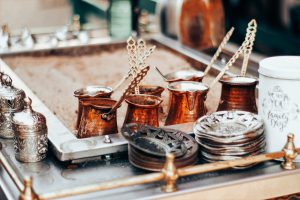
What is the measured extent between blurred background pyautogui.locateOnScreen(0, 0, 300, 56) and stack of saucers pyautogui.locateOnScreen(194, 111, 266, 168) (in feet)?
4.19

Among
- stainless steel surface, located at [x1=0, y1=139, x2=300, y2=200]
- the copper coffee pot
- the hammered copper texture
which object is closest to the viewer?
stainless steel surface, located at [x1=0, y1=139, x2=300, y2=200]

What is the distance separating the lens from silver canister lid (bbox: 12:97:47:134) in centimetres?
162

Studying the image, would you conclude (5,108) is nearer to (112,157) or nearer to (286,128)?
(112,157)

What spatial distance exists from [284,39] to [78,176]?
3.53m

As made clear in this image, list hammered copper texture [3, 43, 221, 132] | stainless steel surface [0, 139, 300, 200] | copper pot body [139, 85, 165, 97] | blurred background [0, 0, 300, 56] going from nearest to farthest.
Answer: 1. stainless steel surface [0, 139, 300, 200]
2. copper pot body [139, 85, 165, 97]
3. hammered copper texture [3, 43, 221, 132]
4. blurred background [0, 0, 300, 56]

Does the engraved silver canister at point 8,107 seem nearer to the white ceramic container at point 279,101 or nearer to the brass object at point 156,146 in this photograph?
the brass object at point 156,146

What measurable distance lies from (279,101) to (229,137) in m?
0.16

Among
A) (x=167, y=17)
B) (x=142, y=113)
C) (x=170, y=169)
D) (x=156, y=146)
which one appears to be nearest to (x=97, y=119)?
(x=142, y=113)

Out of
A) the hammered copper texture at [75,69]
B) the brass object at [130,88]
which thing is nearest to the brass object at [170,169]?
the brass object at [130,88]

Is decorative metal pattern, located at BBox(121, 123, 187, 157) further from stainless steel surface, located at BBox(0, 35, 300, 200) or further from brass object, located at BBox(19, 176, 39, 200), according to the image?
brass object, located at BBox(19, 176, 39, 200)

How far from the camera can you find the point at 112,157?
1.69 metres

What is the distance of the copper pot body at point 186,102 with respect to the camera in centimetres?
180

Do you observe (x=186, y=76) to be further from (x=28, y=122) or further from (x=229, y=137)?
(x=28, y=122)

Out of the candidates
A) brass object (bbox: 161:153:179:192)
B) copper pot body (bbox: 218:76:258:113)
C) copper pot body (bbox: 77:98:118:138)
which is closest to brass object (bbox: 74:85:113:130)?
copper pot body (bbox: 77:98:118:138)
